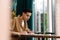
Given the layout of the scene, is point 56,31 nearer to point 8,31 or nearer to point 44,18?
point 44,18

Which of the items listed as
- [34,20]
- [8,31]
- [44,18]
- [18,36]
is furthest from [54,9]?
[8,31]

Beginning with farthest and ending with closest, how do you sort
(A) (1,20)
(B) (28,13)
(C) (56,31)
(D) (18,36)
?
(C) (56,31), (B) (28,13), (D) (18,36), (A) (1,20)

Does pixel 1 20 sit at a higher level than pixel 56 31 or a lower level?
higher

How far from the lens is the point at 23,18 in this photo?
9.29 feet

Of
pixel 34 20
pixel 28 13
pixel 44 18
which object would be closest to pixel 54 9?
pixel 44 18

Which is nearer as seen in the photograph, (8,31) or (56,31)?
(8,31)

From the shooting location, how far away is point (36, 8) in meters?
4.07

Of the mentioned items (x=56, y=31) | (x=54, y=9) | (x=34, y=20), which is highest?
(x=54, y=9)

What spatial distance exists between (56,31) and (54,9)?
579mm

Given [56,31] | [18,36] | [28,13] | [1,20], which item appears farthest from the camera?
[56,31]

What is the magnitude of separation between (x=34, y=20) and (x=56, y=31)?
644mm

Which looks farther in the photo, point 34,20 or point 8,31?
point 34,20

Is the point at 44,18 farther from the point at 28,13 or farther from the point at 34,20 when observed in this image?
the point at 28,13

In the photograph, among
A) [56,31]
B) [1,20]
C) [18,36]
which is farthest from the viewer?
[56,31]
